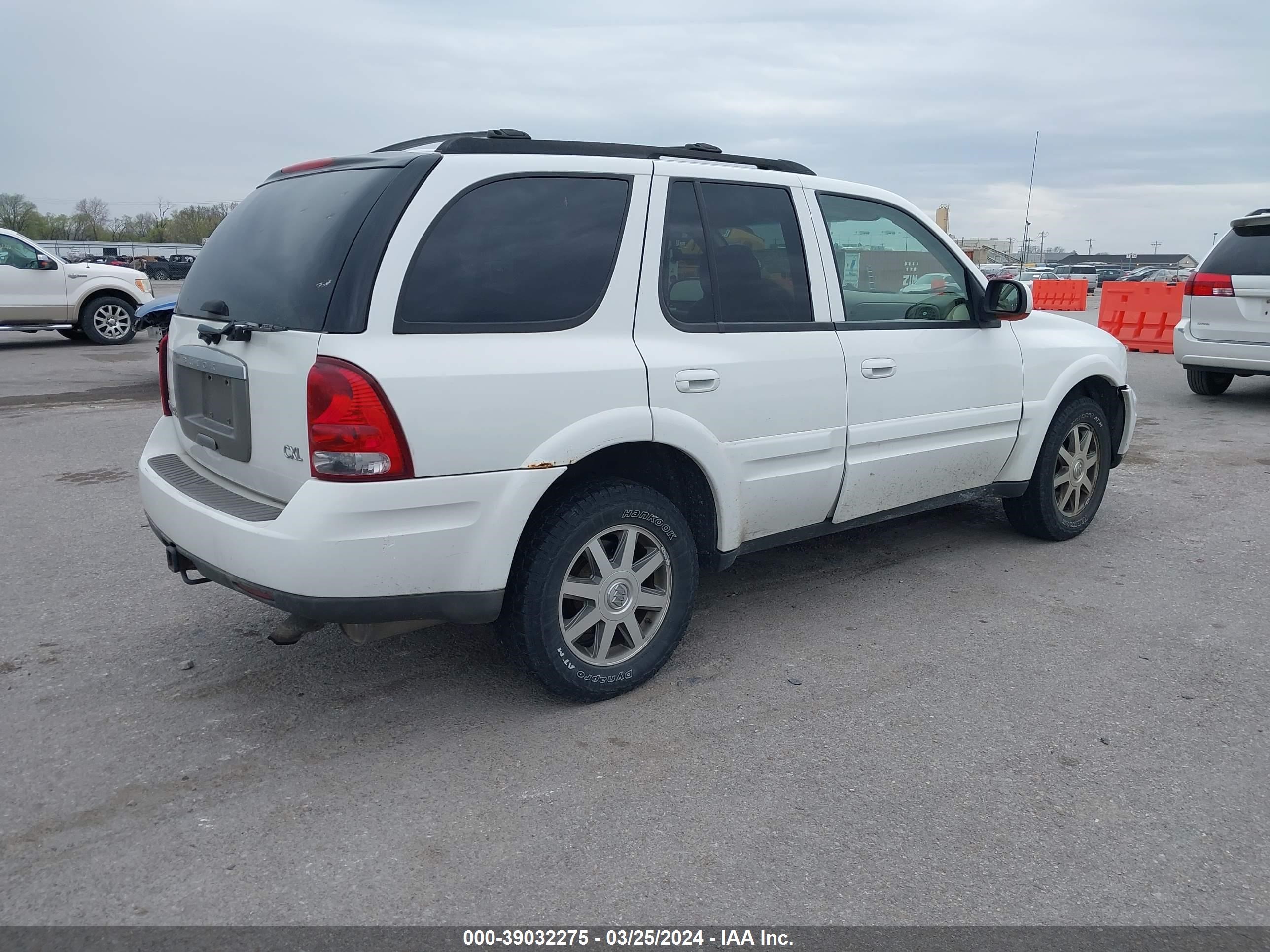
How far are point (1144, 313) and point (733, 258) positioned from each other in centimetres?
1469

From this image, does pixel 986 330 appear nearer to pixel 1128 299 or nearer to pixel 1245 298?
pixel 1245 298

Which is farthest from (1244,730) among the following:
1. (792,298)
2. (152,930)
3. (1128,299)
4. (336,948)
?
(1128,299)

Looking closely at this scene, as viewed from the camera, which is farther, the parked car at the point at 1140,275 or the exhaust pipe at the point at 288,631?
the parked car at the point at 1140,275

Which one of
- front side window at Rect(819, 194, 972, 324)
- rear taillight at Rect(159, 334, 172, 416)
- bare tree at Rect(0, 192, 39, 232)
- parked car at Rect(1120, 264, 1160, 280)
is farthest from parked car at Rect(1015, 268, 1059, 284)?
bare tree at Rect(0, 192, 39, 232)

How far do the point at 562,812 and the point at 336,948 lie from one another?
777 millimetres

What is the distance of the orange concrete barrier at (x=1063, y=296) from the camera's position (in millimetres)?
27359

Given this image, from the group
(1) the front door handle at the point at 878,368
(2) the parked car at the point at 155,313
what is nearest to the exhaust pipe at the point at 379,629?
(1) the front door handle at the point at 878,368

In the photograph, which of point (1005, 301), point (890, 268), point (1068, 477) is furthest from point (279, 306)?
point (1068, 477)

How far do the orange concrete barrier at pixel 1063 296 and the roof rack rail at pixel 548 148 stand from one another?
82.1 feet

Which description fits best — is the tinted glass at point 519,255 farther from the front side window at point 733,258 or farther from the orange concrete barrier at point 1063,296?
the orange concrete barrier at point 1063,296

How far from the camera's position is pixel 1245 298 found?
977 cm

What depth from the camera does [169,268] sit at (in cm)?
5081

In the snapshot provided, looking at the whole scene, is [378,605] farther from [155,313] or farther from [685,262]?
[155,313]

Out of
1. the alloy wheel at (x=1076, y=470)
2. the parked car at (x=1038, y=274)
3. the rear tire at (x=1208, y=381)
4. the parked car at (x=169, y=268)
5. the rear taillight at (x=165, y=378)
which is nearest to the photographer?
the rear taillight at (x=165, y=378)
